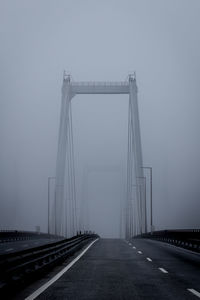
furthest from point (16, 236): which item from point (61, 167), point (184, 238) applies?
point (184, 238)

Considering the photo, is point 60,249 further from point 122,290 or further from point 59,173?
point 59,173

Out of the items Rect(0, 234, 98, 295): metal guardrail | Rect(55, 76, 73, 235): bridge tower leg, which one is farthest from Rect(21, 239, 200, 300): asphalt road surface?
Rect(55, 76, 73, 235): bridge tower leg

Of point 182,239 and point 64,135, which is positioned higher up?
point 64,135

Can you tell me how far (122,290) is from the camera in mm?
12875

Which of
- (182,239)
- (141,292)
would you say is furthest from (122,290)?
(182,239)

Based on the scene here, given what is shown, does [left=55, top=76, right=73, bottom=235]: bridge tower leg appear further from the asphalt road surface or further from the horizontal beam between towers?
the asphalt road surface

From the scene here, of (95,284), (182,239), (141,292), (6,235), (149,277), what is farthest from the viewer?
(6,235)

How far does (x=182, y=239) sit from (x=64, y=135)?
28.0m

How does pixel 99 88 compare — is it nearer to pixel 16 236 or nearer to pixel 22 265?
pixel 16 236

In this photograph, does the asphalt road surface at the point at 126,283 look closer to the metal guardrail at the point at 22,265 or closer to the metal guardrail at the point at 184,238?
the metal guardrail at the point at 22,265

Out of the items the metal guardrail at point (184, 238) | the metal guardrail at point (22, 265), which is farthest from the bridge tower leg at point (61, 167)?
the metal guardrail at point (22, 265)

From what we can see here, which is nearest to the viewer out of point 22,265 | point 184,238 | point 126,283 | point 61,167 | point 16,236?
point 22,265

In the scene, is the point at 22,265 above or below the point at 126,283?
above

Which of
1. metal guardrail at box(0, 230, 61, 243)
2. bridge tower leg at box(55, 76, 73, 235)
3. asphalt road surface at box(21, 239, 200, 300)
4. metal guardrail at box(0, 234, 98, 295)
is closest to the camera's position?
metal guardrail at box(0, 234, 98, 295)
